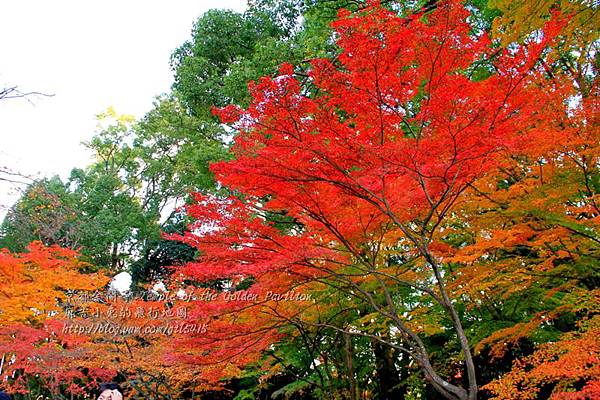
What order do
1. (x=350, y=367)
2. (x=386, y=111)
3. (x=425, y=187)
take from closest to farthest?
(x=425, y=187), (x=386, y=111), (x=350, y=367)

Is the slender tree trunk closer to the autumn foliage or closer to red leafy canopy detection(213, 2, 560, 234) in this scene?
the autumn foliage

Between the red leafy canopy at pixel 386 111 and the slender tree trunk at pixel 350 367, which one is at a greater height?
the red leafy canopy at pixel 386 111

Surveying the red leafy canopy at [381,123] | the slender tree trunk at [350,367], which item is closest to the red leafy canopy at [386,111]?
the red leafy canopy at [381,123]

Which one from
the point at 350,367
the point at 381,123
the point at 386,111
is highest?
the point at 386,111

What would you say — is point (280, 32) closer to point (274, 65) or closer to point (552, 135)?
point (274, 65)

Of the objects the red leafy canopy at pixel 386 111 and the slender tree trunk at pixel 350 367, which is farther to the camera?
the slender tree trunk at pixel 350 367

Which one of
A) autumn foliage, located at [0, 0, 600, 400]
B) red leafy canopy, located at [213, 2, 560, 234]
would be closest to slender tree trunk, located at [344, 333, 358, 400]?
autumn foliage, located at [0, 0, 600, 400]

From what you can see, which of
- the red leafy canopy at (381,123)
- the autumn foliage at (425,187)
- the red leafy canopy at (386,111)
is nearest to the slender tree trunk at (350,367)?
the autumn foliage at (425,187)

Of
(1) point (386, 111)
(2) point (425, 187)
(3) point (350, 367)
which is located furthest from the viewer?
(3) point (350, 367)

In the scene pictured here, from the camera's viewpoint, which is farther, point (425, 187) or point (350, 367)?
point (350, 367)

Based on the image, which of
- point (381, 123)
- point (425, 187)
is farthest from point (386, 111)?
point (425, 187)

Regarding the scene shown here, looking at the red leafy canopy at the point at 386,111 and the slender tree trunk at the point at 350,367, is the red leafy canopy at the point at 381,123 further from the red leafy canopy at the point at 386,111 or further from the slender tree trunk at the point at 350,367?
the slender tree trunk at the point at 350,367

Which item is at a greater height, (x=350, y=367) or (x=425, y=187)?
(x=425, y=187)

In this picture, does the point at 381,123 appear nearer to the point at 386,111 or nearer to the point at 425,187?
the point at 386,111
